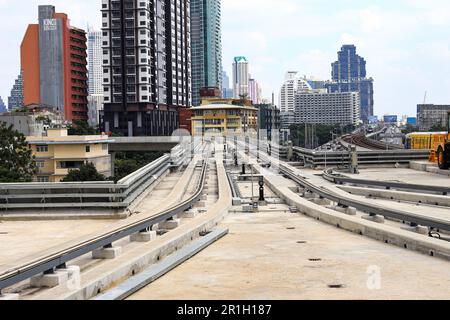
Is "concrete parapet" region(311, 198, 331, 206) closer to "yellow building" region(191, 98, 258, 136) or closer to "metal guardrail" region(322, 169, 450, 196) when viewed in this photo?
"metal guardrail" region(322, 169, 450, 196)

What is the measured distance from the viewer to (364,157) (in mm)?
37531

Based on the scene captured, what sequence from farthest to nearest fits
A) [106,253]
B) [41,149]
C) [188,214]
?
[41,149]
[188,214]
[106,253]

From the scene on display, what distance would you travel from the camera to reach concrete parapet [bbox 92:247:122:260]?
9.96 meters

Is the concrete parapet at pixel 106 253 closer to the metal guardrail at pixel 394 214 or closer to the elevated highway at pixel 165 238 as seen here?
the elevated highway at pixel 165 238

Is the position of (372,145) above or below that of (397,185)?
below

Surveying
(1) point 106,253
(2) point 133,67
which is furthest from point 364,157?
(2) point 133,67

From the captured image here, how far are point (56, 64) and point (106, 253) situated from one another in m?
173

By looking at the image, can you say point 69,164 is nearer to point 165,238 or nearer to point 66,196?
point 66,196

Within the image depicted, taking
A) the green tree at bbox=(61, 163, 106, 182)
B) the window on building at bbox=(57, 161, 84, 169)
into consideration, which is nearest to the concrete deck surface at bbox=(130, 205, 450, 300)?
the green tree at bbox=(61, 163, 106, 182)

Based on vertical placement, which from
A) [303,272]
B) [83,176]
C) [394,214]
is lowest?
[83,176]

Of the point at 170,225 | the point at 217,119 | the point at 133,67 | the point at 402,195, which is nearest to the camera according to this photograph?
the point at 170,225

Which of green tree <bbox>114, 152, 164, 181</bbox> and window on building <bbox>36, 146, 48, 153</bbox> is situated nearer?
window on building <bbox>36, 146, 48, 153</bbox>

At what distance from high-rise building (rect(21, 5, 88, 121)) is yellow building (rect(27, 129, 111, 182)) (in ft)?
278
